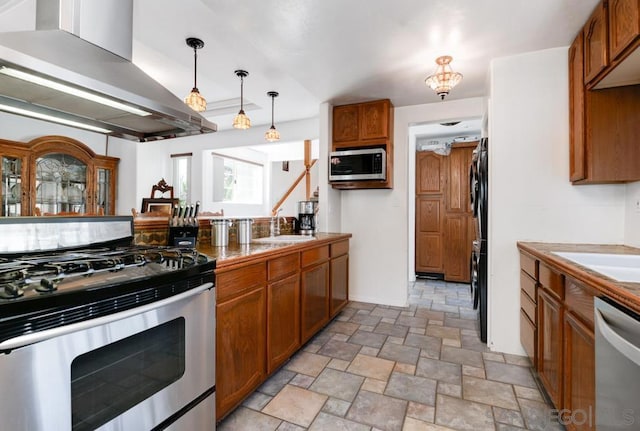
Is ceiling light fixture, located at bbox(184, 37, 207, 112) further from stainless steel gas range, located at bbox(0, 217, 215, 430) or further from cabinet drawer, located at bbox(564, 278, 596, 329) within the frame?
cabinet drawer, located at bbox(564, 278, 596, 329)

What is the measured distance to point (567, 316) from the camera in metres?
1.44

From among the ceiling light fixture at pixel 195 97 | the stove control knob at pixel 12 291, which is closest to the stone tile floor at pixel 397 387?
the stove control knob at pixel 12 291

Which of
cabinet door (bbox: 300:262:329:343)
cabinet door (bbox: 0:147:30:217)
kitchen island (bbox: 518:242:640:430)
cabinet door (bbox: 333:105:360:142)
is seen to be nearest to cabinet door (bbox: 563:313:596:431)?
kitchen island (bbox: 518:242:640:430)

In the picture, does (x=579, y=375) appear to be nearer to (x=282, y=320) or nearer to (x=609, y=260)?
(x=609, y=260)

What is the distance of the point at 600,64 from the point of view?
178 cm

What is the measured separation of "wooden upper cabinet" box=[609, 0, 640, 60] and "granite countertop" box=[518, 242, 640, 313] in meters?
1.12

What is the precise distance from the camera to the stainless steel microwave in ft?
10.8

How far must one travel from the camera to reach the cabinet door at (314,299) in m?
2.42

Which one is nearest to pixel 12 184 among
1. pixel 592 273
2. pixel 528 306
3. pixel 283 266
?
pixel 283 266

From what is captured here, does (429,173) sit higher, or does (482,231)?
(429,173)

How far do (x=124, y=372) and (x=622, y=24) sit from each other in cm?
272

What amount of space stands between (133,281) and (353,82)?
2637 mm

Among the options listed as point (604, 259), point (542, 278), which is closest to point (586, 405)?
point (542, 278)

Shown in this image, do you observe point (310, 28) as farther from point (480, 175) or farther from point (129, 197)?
point (129, 197)
